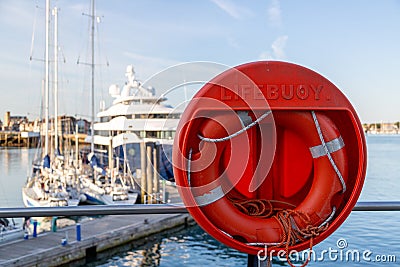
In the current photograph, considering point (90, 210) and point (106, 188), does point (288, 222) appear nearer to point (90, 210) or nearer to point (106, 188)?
point (90, 210)

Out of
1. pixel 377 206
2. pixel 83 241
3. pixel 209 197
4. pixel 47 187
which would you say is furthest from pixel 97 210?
pixel 47 187

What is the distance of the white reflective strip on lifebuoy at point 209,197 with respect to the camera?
110 centimetres

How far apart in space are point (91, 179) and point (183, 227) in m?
4.82

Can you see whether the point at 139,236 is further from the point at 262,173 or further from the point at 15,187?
the point at 15,187

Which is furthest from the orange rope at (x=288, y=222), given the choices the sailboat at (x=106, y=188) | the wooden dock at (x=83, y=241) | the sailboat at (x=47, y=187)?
the sailboat at (x=106, y=188)

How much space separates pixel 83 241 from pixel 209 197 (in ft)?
29.3

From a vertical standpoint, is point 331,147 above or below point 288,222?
above

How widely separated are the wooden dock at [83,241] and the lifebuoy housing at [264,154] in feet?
23.8

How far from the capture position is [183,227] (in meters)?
12.6

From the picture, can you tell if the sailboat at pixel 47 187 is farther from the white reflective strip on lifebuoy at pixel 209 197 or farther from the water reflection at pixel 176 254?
the white reflective strip on lifebuoy at pixel 209 197

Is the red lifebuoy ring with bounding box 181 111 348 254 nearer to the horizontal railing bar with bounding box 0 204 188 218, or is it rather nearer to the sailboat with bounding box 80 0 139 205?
the horizontal railing bar with bounding box 0 204 188 218

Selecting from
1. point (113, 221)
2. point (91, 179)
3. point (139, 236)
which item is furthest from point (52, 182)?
point (139, 236)

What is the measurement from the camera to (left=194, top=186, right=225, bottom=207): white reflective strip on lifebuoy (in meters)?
1.10

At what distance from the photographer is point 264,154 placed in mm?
1186
